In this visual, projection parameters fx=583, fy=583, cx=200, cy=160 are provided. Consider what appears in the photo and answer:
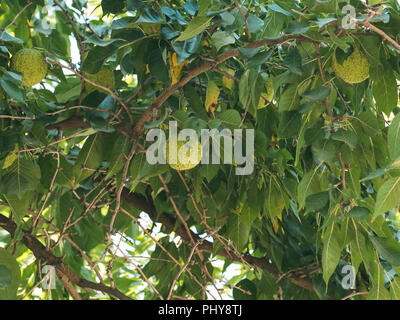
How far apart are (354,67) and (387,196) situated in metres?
0.32

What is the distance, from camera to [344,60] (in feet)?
4.25

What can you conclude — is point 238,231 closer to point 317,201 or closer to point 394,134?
point 317,201

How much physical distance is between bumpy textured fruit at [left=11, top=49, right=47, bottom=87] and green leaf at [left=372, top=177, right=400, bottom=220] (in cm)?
86

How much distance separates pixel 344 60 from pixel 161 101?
0.46m

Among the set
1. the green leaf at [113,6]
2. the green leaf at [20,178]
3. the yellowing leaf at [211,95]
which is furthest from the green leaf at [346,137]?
the green leaf at [20,178]

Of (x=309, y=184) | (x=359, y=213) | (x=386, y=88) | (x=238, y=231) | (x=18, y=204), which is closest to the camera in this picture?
(x=359, y=213)

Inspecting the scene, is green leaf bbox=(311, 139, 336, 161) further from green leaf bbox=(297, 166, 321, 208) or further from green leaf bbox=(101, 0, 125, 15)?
green leaf bbox=(101, 0, 125, 15)

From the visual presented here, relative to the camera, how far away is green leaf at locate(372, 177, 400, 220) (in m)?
1.13

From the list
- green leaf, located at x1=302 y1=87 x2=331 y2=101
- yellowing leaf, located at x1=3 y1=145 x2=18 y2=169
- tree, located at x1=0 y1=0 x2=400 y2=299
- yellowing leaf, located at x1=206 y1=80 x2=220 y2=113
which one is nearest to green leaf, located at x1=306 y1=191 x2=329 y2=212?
tree, located at x1=0 y1=0 x2=400 y2=299

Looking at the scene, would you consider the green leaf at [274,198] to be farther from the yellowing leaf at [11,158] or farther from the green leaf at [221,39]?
the yellowing leaf at [11,158]

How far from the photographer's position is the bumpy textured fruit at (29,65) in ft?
4.69

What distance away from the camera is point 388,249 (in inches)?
52.9

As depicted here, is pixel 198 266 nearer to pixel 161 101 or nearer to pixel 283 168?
pixel 283 168

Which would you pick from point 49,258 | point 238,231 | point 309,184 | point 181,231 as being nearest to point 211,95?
point 309,184
